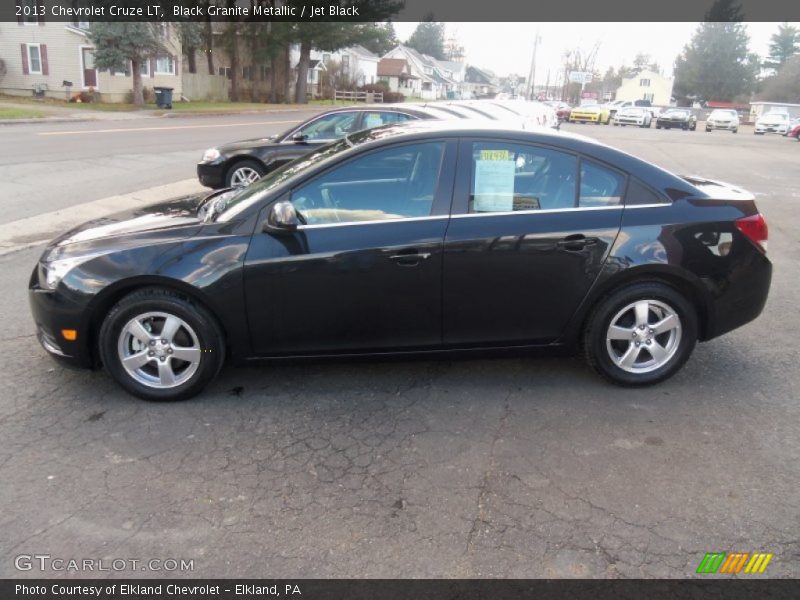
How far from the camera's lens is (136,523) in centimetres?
288

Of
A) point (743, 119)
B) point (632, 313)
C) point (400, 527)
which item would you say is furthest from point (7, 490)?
point (743, 119)

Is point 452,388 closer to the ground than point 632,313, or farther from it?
closer to the ground

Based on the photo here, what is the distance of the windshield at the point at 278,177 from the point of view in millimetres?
4012

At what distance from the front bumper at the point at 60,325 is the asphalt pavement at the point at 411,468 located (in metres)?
0.26

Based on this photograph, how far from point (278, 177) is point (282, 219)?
2.22ft

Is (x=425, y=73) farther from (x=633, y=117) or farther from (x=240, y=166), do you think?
(x=240, y=166)

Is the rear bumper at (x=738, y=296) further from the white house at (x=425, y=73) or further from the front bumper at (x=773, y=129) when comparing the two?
the white house at (x=425, y=73)

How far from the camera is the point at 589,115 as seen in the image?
144 feet

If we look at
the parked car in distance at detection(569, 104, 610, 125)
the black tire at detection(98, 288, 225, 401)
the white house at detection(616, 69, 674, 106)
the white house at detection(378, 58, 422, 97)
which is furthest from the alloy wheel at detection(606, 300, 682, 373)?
the white house at detection(616, 69, 674, 106)

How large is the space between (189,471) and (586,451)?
2.05 metres

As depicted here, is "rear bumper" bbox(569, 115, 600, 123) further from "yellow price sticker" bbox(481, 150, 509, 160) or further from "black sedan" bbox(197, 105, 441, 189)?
"yellow price sticker" bbox(481, 150, 509, 160)

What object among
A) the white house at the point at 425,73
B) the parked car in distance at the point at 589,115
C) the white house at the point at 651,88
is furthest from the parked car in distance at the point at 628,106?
A: the white house at the point at 425,73

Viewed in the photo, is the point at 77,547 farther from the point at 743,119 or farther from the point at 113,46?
the point at 743,119

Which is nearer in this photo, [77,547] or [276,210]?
[77,547]
